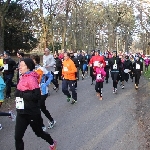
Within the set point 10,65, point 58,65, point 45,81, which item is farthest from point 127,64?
point 45,81

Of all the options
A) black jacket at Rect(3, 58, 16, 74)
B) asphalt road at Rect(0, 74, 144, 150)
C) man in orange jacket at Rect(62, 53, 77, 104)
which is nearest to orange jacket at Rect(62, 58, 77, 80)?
man in orange jacket at Rect(62, 53, 77, 104)

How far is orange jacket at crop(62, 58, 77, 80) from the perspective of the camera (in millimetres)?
12062

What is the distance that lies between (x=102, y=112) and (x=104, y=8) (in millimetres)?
52475

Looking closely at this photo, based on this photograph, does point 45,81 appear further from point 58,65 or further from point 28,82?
point 58,65

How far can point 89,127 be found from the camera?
8586 millimetres

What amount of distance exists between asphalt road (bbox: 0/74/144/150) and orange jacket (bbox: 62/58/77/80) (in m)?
0.99

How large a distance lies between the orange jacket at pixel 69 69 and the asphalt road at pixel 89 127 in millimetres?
992

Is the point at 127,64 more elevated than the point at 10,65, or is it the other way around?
the point at 10,65

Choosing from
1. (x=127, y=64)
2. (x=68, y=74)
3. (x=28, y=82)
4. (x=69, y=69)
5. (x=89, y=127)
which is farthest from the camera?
(x=127, y=64)

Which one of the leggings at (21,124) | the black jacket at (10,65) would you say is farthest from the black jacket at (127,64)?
the leggings at (21,124)

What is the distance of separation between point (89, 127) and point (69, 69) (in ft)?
12.9

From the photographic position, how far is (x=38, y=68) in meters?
7.73

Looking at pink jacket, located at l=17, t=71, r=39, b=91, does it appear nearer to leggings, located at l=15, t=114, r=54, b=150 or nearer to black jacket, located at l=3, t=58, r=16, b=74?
leggings, located at l=15, t=114, r=54, b=150

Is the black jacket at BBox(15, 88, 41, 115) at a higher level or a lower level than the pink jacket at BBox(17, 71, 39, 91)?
lower
